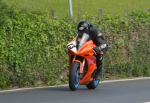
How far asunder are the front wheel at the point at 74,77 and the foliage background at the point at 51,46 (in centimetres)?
193

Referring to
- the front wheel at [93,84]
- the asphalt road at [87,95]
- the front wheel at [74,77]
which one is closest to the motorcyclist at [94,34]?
the front wheel at [93,84]

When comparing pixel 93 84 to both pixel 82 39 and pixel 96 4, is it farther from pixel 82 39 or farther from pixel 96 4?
pixel 96 4

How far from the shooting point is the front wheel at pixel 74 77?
45.7ft

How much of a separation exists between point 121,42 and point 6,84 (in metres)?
3.94

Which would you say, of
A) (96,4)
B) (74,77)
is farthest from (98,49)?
(96,4)

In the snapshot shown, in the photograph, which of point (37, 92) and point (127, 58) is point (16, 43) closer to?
point (37, 92)

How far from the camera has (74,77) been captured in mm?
13953

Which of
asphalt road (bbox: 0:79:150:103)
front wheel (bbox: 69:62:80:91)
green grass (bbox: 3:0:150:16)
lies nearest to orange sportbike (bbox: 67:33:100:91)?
front wheel (bbox: 69:62:80:91)

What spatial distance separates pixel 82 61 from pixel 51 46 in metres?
2.31

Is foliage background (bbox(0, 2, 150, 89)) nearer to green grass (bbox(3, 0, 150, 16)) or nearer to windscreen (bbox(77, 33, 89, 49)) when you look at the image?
windscreen (bbox(77, 33, 89, 49))

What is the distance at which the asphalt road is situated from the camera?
12711 millimetres

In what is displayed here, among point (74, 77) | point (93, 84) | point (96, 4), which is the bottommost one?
point (96, 4)

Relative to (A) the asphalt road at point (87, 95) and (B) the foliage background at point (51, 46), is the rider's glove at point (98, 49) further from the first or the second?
(B) the foliage background at point (51, 46)

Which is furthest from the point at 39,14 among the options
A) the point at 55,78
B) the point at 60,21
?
the point at 55,78
